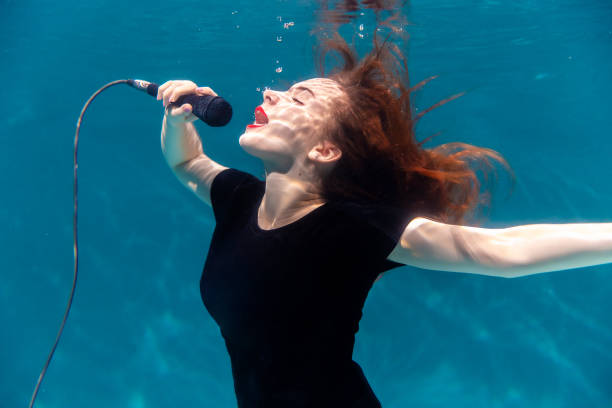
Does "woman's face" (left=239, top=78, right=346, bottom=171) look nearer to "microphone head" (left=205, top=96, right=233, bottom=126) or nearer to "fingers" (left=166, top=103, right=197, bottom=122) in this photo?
"microphone head" (left=205, top=96, right=233, bottom=126)

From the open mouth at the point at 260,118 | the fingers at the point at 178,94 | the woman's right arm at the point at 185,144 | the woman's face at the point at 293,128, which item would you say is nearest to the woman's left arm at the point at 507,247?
the woman's face at the point at 293,128

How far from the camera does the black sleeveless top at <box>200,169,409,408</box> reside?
1.47 metres

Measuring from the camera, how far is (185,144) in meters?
1.98

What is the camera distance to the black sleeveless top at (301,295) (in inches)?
57.7

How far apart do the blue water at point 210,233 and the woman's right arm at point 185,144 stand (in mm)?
2456

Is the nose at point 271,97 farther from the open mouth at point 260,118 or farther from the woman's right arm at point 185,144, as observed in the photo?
the woman's right arm at point 185,144

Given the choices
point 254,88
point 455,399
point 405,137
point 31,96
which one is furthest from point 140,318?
point 31,96

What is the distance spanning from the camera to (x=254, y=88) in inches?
302

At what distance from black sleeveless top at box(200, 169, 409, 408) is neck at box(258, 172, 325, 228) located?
0.20 feet

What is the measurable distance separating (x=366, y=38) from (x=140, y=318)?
23.7 ft

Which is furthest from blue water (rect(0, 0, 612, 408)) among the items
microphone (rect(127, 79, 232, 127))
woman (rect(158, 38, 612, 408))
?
microphone (rect(127, 79, 232, 127))

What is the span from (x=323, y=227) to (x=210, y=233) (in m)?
4.15

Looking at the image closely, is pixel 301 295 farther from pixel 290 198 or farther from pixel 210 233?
pixel 210 233

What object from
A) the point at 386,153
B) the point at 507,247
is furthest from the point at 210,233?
the point at 507,247
